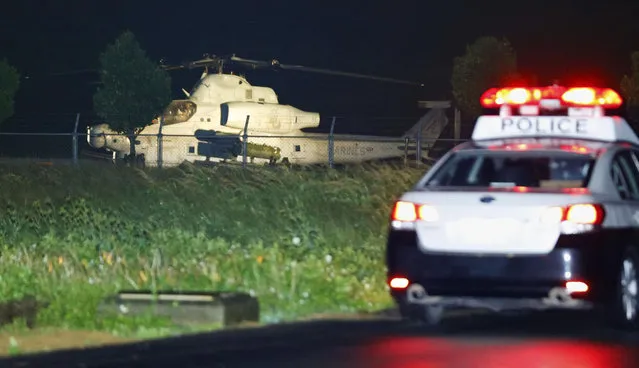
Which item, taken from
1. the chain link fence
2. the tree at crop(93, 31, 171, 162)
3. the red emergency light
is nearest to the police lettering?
the red emergency light

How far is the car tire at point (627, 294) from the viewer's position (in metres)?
10.1

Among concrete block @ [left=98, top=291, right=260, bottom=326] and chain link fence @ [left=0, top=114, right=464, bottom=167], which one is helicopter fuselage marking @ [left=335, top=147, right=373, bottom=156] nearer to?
chain link fence @ [left=0, top=114, right=464, bottom=167]

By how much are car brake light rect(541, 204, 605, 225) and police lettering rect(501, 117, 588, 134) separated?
1.64 m

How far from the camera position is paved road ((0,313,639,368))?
8891 mm

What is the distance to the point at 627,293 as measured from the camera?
10.3 m

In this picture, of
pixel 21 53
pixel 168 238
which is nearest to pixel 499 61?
pixel 21 53

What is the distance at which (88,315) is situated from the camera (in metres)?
10.4

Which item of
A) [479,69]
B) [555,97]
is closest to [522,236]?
[555,97]

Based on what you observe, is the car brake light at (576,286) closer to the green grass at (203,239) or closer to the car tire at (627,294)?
the car tire at (627,294)

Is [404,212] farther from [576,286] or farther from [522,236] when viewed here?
[576,286]

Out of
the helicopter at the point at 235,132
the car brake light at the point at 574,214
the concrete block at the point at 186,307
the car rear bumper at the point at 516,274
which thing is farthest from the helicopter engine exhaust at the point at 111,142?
the car brake light at the point at 574,214

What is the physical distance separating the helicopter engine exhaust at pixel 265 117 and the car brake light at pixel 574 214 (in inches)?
1161

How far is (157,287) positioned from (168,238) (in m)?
2.62

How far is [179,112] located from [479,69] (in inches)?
504
